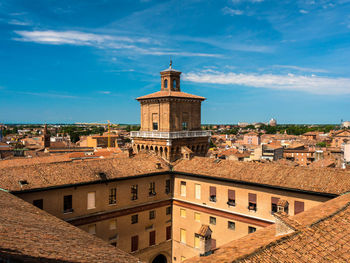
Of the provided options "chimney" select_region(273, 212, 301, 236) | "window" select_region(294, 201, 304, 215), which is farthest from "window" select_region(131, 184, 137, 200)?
"chimney" select_region(273, 212, 301, 236)

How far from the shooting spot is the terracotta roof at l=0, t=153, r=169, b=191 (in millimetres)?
22047

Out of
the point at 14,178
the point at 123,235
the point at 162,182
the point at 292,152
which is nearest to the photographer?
the point at 14,178

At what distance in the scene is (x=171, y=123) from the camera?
33219 mm

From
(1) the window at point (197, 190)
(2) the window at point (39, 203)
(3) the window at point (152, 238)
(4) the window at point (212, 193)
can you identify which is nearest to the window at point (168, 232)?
(3) the window at point (152, 238)

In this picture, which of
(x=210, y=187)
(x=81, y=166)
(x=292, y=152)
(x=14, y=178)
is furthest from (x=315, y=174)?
(x=292, y=152)

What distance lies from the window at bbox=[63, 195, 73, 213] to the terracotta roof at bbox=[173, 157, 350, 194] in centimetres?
1075

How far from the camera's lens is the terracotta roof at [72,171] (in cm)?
2205

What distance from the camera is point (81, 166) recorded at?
26.4 meters

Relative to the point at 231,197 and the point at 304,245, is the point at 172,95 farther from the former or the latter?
the point at 304,245

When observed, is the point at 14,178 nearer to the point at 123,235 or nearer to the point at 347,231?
the point at 123,235

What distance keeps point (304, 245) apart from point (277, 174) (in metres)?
14.1

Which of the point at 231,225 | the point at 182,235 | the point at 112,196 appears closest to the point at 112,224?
the point at 112,196

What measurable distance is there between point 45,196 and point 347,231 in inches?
772

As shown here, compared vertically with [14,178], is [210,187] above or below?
below
